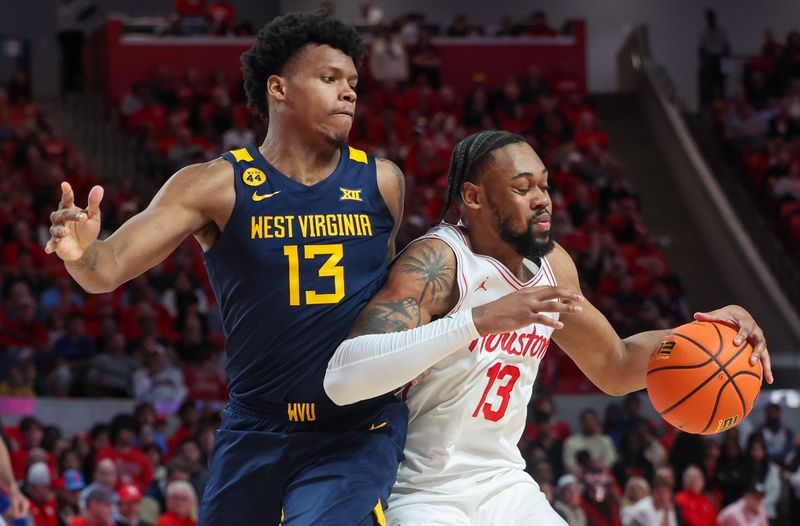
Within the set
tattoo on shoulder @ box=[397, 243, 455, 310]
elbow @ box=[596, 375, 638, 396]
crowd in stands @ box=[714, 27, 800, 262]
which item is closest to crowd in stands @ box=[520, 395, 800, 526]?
crowd in stands @ box=[714, 27, 800, 262]

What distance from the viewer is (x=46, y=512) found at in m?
8.97

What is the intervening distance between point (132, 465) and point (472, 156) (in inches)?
241

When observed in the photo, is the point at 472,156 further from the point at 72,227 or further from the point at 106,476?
the point at 106,476

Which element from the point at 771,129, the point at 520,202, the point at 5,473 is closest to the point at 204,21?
A: the point at 771,129

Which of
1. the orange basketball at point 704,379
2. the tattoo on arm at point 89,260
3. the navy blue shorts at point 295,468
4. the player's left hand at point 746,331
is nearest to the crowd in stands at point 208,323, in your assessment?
the navy blue shorts at point 295,468

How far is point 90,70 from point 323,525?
1577cm

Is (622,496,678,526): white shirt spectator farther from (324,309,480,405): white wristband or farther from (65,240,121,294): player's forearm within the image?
(65,240,121,294): player's forearm

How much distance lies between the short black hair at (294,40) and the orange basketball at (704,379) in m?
1.43

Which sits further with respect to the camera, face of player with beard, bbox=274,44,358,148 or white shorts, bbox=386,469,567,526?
face of player with beard, bbox=274,44,358,148

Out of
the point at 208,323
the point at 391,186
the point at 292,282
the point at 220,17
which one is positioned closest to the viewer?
the point at 292,282

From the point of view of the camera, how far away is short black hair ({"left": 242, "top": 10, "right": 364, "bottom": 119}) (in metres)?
4.36

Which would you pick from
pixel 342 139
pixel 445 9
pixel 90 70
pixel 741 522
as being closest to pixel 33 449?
pixel 741 522

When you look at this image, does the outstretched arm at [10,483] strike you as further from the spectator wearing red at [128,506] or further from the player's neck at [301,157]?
the player's neck at [301,157]

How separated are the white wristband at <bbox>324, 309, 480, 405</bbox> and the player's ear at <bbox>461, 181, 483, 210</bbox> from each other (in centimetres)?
65
